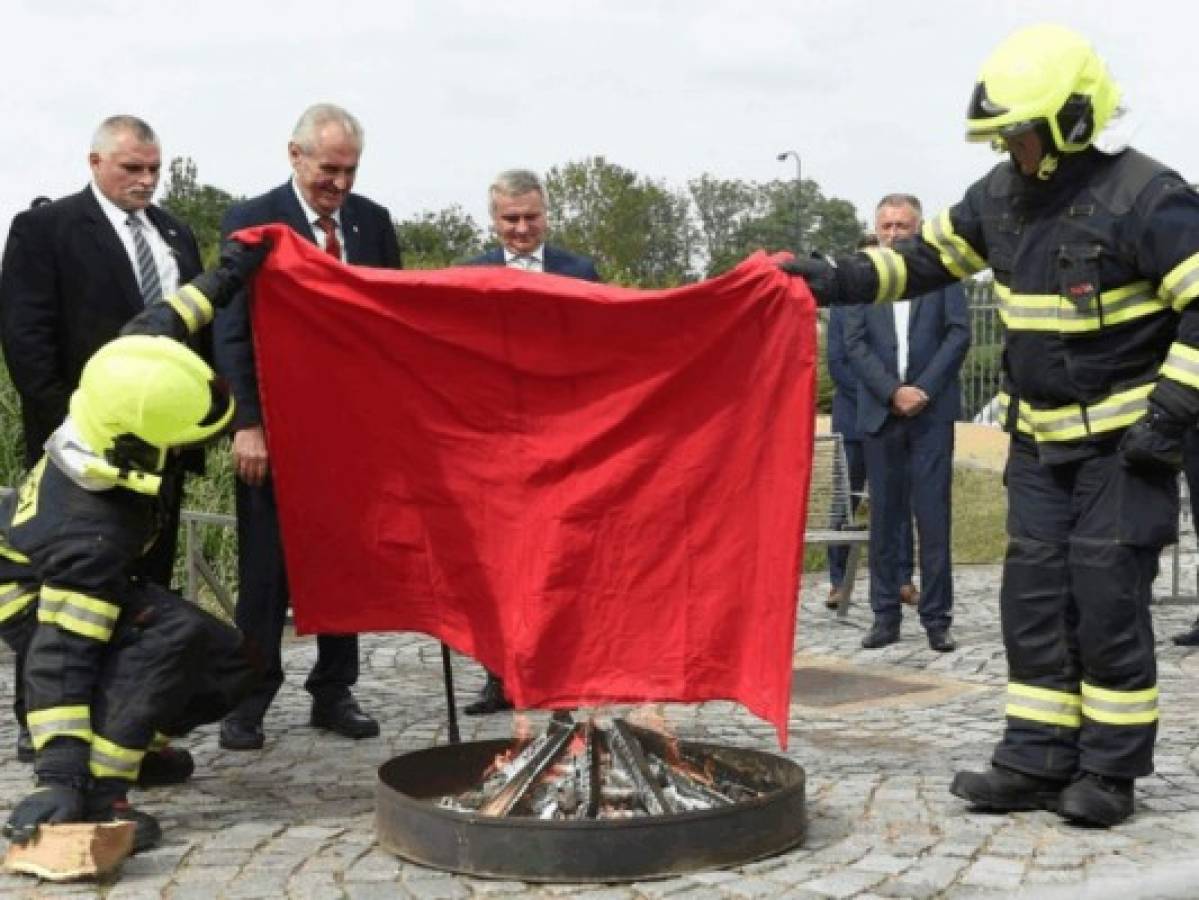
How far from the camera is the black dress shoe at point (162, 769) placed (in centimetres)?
660

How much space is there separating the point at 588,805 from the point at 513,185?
298cm

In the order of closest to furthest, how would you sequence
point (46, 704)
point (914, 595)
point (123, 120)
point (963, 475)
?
point (46, 704)
point (123, 120)
point (914, 595)
point (963, 475)

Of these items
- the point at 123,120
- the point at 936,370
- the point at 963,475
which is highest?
the point at 123,120

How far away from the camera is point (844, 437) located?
11.3m

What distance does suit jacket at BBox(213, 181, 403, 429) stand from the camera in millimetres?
6844

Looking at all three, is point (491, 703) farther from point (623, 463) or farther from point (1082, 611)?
point (1082, 611)

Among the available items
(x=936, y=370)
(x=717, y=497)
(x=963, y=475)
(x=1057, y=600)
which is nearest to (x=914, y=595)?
(x=936, y=370)

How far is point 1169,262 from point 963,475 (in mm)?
15494

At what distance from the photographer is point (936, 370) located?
9727 millimetres

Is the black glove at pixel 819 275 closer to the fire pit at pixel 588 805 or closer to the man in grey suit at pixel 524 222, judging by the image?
the fire pit at pixel 588 805

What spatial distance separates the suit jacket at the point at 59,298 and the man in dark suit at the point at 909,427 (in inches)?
157

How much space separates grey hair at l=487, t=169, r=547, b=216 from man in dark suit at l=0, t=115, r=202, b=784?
138cm

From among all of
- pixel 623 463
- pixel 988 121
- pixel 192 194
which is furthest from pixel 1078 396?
pixel 192 194

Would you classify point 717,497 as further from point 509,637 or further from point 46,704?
point 46,704
